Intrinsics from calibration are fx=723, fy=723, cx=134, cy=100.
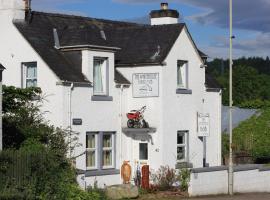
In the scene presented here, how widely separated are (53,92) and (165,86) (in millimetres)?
5183

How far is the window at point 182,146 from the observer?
105 ft

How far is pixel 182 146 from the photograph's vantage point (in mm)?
32156

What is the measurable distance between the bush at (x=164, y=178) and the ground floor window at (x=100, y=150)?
1.87 meters

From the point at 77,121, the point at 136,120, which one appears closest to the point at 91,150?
the point at 77,121

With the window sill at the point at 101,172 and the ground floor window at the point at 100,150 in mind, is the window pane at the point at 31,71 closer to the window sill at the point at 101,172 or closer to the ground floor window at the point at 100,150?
the ground floor window at the point at 100,150

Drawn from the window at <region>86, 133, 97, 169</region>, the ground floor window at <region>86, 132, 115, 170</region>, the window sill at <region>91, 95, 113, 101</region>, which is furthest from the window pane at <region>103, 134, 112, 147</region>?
the window sill at <region>91, 95, 113, 101</region>

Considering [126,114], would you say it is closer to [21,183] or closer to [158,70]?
[158,70]

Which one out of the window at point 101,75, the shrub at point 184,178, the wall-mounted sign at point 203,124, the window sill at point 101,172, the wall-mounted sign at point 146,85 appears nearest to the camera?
the window sill at point 101,172

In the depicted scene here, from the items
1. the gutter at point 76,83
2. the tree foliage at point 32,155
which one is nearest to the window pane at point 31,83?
the tree foliage at point 32,155

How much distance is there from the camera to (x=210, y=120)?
35.1 m

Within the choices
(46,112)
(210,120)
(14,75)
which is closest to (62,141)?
(46,112)

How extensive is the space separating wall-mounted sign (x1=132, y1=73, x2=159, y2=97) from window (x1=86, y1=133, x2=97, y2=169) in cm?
294

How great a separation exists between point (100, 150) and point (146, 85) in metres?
3.46

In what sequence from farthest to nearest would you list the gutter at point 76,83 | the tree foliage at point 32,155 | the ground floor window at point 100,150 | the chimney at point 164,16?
the chimney at point 164,16 < the ground floor window at point 100,150 < the gutter at point 76,83 < the tree foliage at point 32,155
